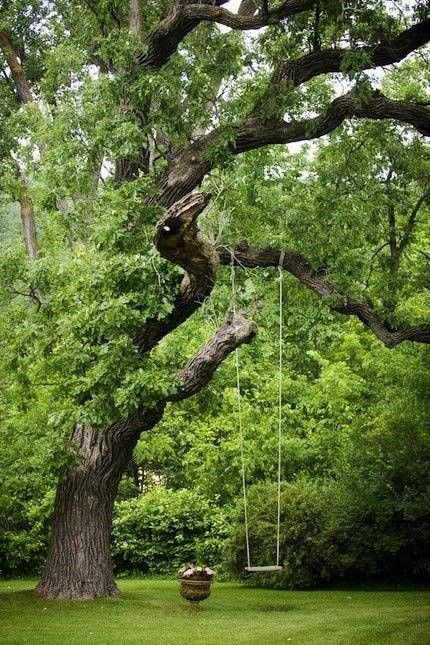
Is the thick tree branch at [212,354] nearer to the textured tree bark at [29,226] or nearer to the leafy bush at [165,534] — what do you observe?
the textured tree bark at [29,226]

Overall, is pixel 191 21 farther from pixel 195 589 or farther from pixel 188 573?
pixel 195 589

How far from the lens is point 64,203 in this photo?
20.3 metres

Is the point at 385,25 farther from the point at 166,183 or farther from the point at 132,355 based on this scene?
the point at 132,355

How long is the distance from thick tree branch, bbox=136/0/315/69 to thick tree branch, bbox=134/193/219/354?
10.8ft

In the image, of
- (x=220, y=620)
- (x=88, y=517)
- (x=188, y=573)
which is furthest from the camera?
(x=88, y=517)

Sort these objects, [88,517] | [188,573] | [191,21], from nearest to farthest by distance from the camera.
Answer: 1. [191,21]
2. [188,573]
3. [88,517]

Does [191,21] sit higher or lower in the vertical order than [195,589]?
higher

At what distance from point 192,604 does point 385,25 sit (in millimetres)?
8718

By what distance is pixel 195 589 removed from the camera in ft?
45.2

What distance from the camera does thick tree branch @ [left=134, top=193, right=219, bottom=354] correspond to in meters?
9.47

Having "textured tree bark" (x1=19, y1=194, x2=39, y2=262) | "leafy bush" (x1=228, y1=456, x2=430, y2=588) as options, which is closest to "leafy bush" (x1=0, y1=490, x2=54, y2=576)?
"leafy bush" (x1=228, y1=456, x2=430, y2=588)

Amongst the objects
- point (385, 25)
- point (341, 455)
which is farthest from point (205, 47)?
point (341, 455)

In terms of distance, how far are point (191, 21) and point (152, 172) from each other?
2.20 m

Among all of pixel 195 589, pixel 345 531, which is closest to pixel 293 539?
pixel 345 531
